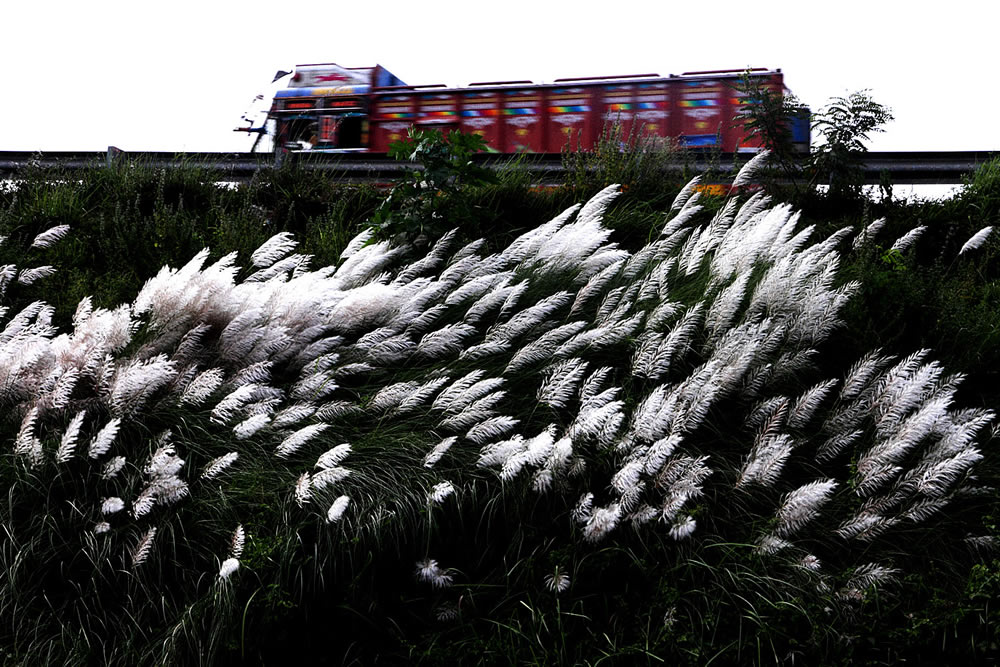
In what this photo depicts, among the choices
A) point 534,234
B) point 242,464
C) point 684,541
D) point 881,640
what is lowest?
point 881,640

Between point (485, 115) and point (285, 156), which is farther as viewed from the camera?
point (485, 115)

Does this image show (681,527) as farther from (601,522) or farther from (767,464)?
(767,464)

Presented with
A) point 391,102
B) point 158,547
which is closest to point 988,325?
point 158,547

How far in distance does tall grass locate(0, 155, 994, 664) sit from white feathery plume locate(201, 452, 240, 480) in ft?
0.08

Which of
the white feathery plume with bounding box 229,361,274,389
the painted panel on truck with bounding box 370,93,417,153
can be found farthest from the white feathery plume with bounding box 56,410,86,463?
the painted panel on truck with bounding box 370,93,417,153

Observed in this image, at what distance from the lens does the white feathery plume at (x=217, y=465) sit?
3148mm

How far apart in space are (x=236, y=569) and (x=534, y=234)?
2554mm

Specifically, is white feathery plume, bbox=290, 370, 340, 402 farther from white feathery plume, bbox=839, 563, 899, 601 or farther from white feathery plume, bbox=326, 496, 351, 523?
white feathery plume, bbox=839, 563, 899, 601

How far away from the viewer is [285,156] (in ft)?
27.5

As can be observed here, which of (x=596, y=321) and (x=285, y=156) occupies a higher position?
(x=285, y=156)

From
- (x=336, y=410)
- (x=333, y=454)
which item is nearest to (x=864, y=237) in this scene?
(x=336, y=410)

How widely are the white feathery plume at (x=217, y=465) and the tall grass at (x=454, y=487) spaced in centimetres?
2

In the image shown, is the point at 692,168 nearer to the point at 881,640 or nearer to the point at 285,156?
the point at 285,156

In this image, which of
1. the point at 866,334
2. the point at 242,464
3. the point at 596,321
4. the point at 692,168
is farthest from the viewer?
the point at 692,168
